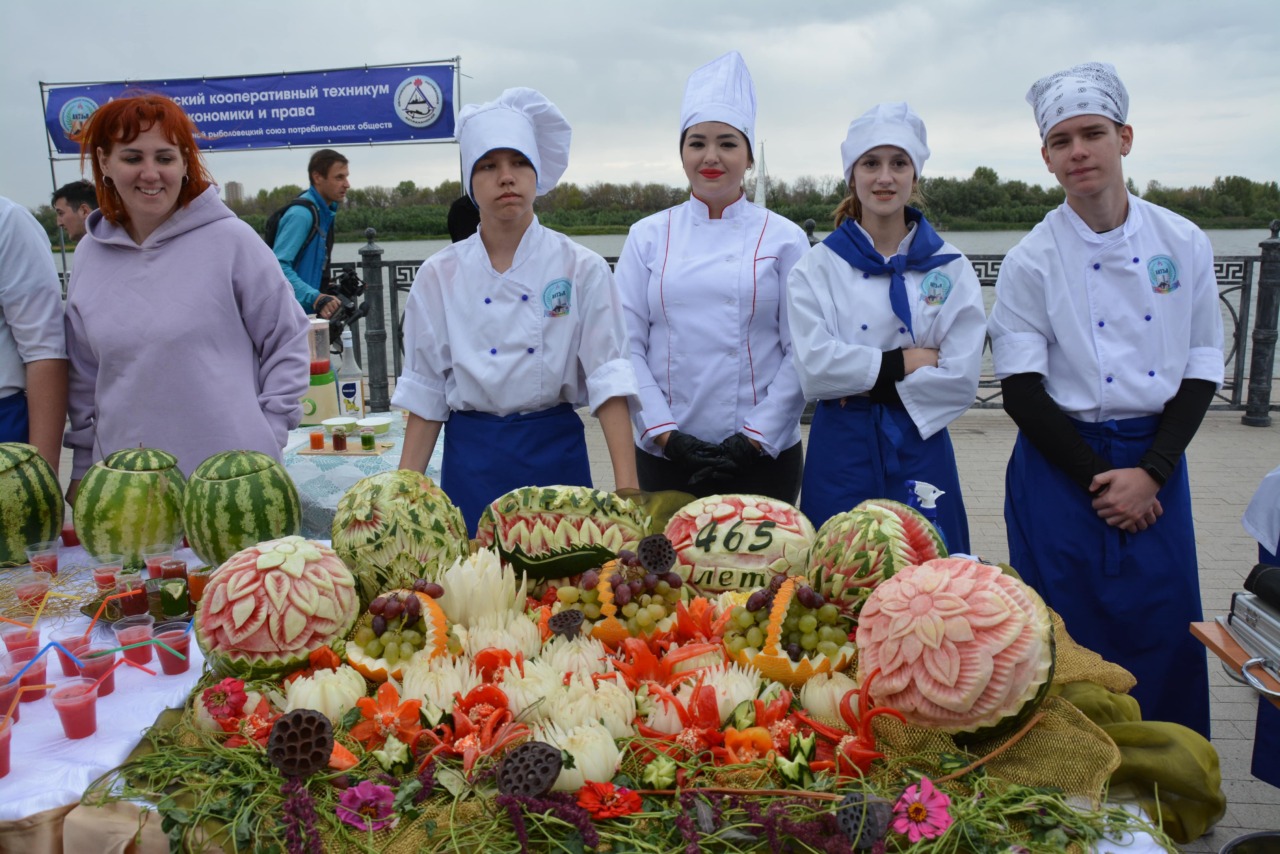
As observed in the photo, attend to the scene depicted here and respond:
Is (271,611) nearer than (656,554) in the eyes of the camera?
Yes

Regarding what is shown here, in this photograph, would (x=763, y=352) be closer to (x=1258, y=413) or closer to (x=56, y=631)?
(x=56, y=631)

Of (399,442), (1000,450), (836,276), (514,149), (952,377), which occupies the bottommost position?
(1000,450)

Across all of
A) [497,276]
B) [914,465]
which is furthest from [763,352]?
[497,276]

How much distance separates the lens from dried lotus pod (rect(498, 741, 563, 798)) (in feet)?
4.52

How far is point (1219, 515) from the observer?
20.9 feet

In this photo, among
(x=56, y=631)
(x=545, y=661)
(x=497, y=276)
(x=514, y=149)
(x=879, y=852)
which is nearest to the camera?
(x=879, y=852)

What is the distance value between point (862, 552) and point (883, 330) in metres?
1.37

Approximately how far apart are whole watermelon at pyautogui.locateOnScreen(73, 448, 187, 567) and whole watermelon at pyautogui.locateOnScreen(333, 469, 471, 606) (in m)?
0.69

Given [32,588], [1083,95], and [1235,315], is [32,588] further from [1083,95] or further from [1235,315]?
[1235,315]

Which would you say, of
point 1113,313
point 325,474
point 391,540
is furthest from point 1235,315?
point 391,540

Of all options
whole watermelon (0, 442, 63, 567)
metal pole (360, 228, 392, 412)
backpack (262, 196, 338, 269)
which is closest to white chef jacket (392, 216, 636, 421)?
whole watermelon (0, 442, 63, 567)

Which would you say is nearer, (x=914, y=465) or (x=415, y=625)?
(x=415, y=625)

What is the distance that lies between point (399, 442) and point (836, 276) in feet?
9.27

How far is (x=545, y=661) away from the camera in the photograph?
5.92 feet
